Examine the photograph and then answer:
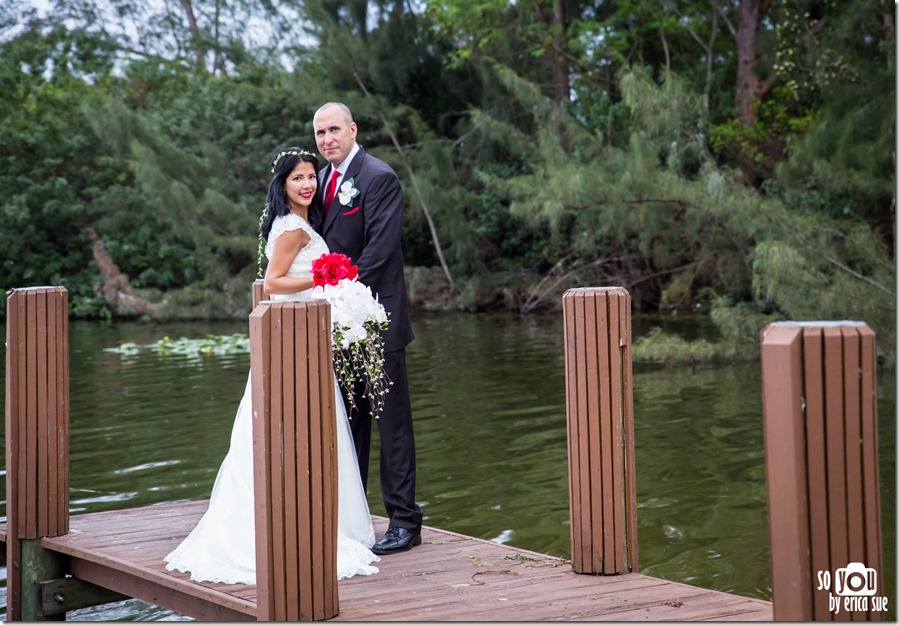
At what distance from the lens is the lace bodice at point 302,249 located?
14.6 ft

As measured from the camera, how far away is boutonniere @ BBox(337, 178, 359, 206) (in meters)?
4.55

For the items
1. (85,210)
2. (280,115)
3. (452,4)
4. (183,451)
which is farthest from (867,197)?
(85,210)

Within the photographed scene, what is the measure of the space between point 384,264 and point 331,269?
27 centimetres

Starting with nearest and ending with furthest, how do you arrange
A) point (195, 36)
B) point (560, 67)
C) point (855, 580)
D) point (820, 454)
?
point (820, 454) → point (855, 580) → point (560, 67) → point (195, 36)

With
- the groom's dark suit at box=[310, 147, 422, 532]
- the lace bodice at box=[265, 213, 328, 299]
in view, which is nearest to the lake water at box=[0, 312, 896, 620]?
the groom's dark suit at box=[310, 147, 422, 532]

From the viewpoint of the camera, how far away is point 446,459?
844 cm

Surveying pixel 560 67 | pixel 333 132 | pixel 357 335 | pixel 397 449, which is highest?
pixel 560 67

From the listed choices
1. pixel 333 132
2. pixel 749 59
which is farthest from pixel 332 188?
pixel 749 59

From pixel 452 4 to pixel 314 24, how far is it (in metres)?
3.49

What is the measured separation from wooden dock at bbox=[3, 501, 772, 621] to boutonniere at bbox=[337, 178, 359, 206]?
58.8 inches

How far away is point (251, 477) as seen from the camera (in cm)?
420

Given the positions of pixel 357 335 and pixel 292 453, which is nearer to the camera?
pixel 292 453

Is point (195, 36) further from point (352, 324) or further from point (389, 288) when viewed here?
point (352, 324)

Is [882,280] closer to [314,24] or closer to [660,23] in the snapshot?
[660,23]
